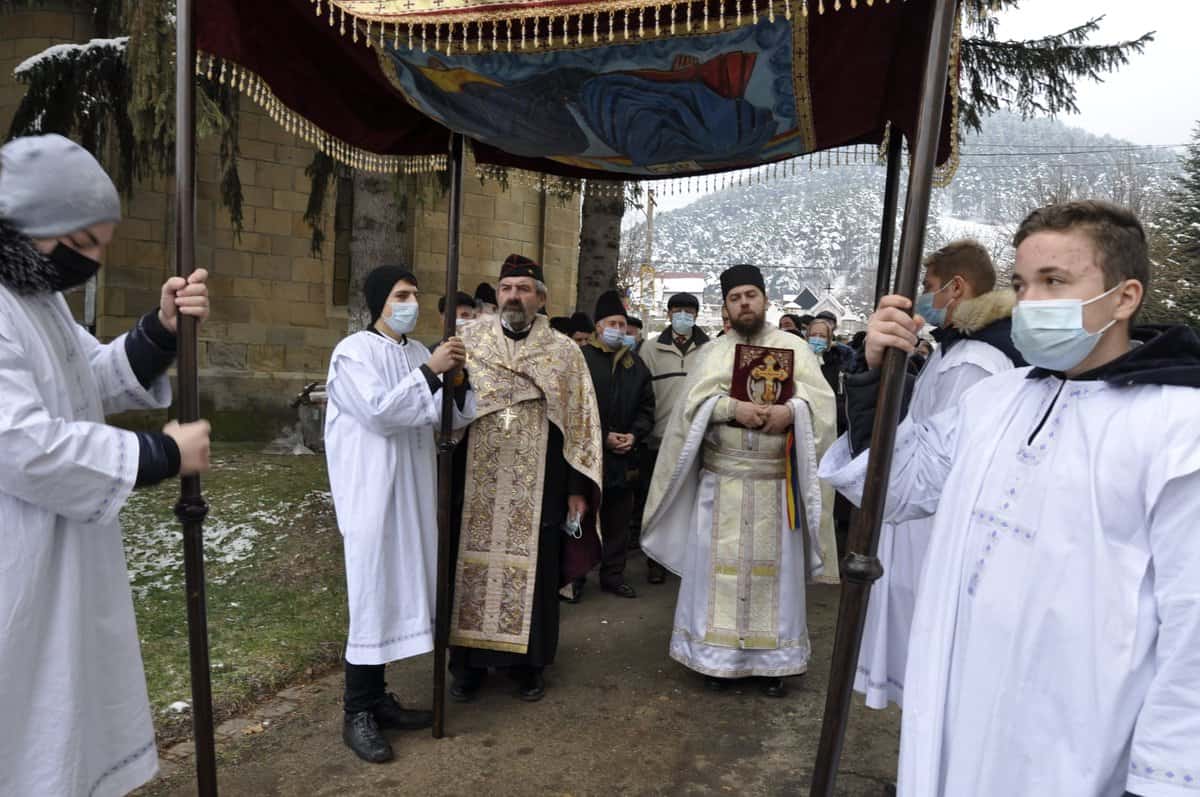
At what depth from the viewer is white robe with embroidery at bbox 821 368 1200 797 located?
1634 mm

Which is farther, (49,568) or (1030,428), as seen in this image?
(49,568)

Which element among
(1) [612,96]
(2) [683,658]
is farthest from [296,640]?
(1) [612,96]

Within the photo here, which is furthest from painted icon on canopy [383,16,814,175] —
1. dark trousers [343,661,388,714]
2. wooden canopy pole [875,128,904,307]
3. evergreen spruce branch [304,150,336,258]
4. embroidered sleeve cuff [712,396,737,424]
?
evergreen spruce branch [304,150,336,258]

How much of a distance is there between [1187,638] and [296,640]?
Result: 4460 mm

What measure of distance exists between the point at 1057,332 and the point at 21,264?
252 cm

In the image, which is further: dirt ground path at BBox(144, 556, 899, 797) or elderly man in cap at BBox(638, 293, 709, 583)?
elderly man in cap at BBox(638, 293, 709, 583)

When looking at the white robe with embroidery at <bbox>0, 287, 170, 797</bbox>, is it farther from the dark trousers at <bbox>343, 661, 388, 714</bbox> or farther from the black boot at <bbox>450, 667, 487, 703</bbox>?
the black boot at <bbox>450, 667, 487, 703</bbox>

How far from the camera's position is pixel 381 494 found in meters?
3.71

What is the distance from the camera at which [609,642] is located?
530 cm

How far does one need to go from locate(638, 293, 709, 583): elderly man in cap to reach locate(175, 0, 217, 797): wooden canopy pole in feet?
14.9

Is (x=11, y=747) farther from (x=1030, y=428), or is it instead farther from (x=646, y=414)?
(x=646, y=414)

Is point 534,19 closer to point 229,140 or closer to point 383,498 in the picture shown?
point 383,498

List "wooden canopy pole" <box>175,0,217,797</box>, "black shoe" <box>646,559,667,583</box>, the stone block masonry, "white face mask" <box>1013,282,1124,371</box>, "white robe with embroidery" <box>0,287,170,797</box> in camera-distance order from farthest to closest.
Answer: the stone block masonry < "black shoe" <box>646,559,667,583</box> < "wooden canopy pole" <box>175,0,217,797</box> < "white robe with embroidery" <box>0,287,170,797</box> < "white face mask" <box>1013,282,1124,371</box>

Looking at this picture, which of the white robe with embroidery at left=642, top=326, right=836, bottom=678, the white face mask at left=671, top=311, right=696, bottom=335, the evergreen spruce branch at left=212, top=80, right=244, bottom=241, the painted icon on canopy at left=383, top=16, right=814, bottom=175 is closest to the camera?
the painted icon on canopy at left=383, top=16, right=814, bottom=175
